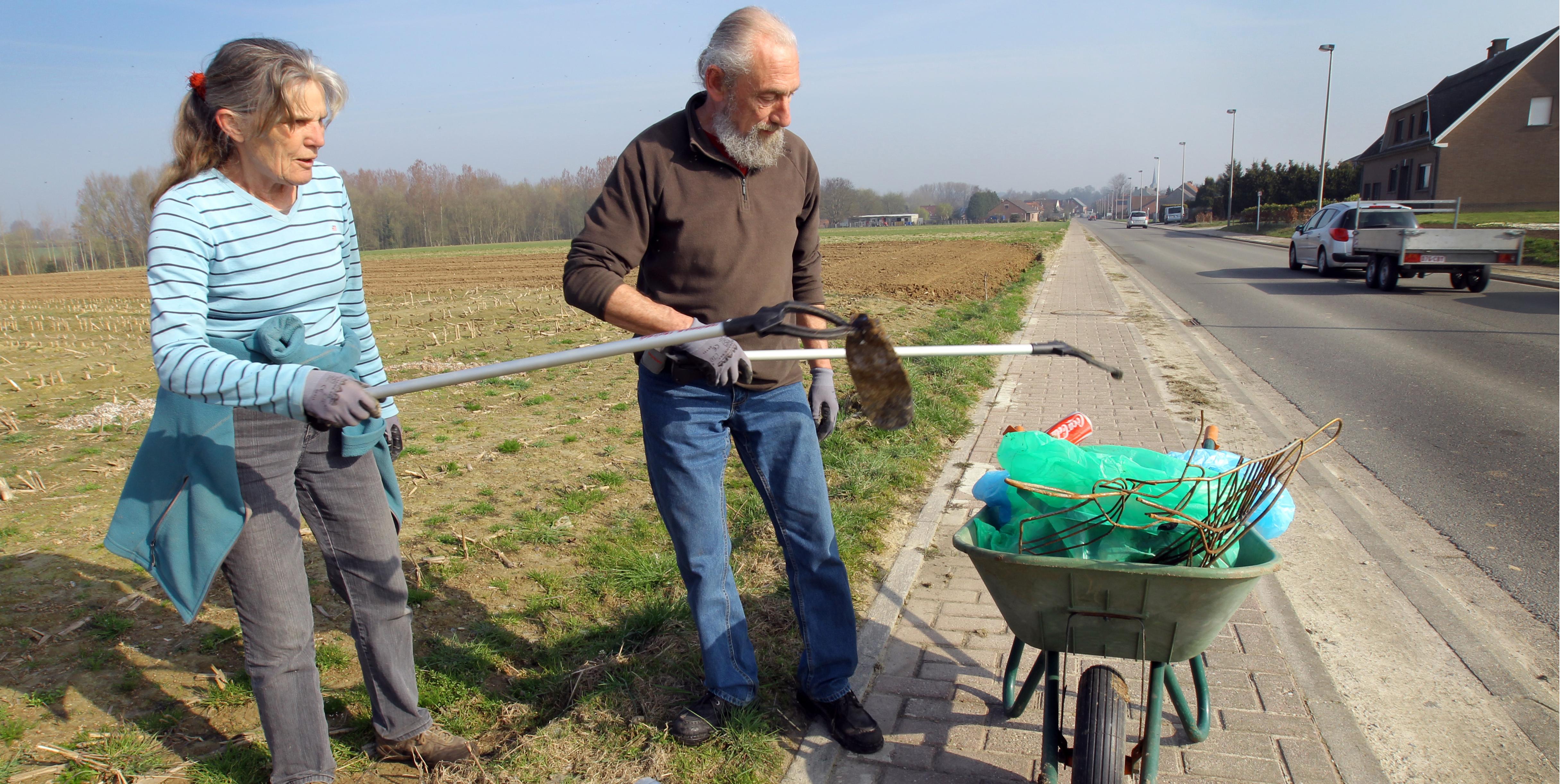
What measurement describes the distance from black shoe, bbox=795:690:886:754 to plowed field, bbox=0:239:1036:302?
14.1 m

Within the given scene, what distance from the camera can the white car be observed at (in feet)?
60.0

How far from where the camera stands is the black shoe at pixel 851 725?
8.85ft

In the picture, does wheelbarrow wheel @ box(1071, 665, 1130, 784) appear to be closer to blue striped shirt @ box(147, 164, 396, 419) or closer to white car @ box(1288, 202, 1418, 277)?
blue striped shirt @ box(147, 164, 396, 419)

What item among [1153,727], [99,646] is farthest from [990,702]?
[99,646]

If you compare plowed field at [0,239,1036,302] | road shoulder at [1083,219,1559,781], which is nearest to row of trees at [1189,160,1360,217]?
plowed field at [0,239,1036,302]

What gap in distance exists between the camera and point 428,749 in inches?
106

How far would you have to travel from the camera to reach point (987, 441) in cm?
632

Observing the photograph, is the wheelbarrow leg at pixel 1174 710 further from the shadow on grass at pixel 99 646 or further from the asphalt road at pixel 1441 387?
the shadow on grass at pixel 99 646

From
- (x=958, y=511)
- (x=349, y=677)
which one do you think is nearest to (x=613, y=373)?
(x=958, y=511)

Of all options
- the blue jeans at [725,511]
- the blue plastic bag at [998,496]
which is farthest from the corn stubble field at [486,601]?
the blue plastic bag at [998,496]

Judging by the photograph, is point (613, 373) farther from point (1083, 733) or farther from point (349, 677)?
point (1083, 733)

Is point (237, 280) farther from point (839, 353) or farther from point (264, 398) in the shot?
point (839, 353)

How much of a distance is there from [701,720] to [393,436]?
50.9 inches

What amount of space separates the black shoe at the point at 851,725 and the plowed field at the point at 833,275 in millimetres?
14080
